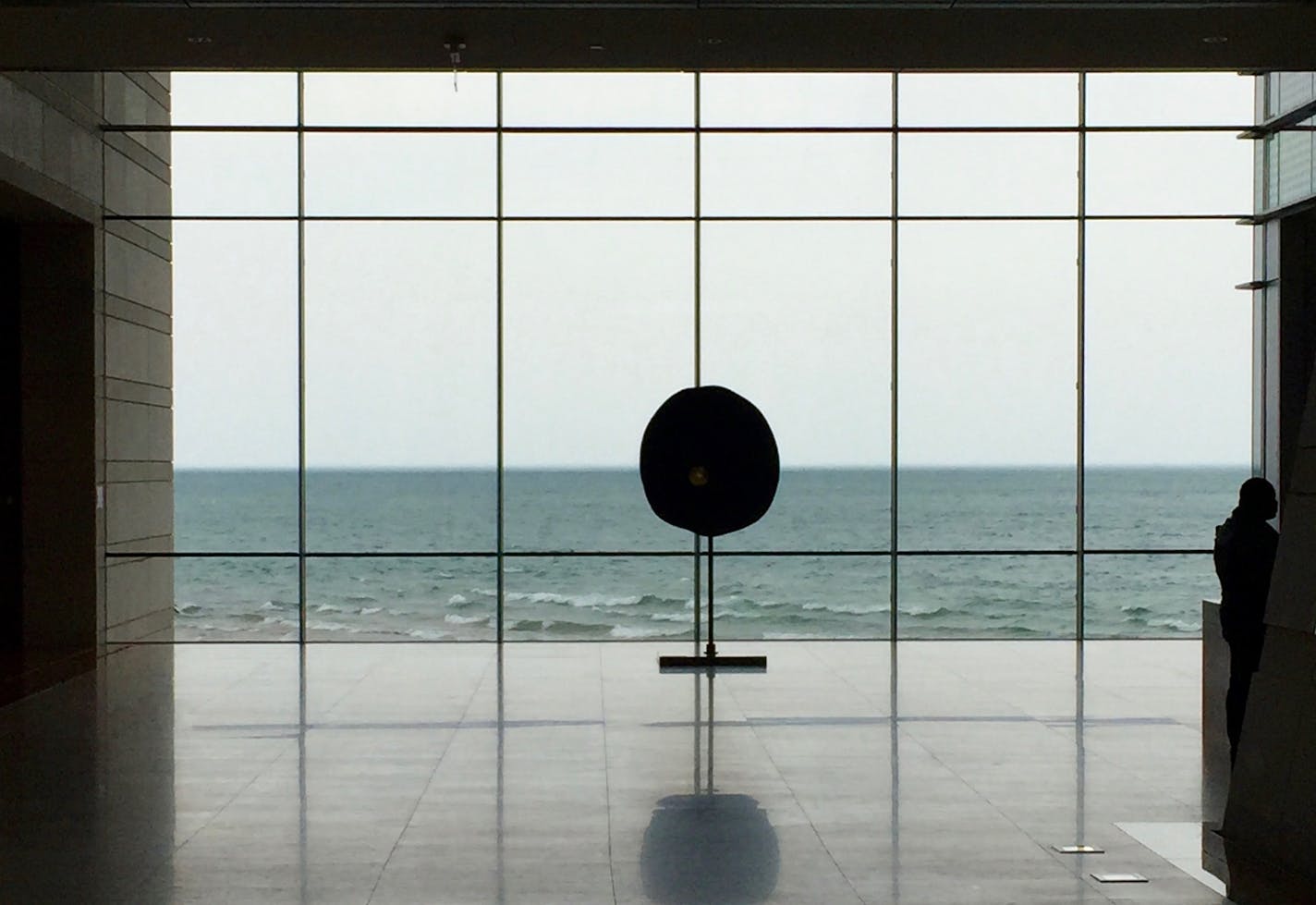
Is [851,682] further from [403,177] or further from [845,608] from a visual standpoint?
[403,177]

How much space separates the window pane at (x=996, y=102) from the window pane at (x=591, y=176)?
732cm

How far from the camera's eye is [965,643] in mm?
12891

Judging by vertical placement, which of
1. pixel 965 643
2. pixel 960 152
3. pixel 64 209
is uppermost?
pixel 960 152

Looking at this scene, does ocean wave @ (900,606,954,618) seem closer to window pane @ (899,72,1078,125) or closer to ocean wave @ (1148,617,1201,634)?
ocean wave @ (1148,617,1201,634)

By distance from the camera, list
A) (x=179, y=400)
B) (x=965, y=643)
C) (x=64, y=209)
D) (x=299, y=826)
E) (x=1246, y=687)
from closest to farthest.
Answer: (x=299, y=826) < (x=1246, y=687) < (x=64, y=209) < (x=965, y=643) < (x=179, y=400)

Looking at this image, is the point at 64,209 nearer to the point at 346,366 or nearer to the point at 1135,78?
the point at 346,366

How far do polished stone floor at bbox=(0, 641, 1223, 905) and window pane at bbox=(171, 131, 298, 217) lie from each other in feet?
119

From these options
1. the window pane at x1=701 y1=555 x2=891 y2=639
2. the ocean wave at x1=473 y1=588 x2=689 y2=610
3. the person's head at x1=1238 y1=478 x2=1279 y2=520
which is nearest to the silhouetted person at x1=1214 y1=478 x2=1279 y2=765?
the person's head at x1=1238 y1=478 x2=1279 y2=520

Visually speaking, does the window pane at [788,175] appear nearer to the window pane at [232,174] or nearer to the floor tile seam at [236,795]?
the window pane at [232,174]

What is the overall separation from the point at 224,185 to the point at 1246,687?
42445 mm

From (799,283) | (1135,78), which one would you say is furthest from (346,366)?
(1135,78)

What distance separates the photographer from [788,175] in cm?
4656

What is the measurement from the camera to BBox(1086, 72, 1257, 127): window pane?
46625 millimetres

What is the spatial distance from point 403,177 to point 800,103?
11.6 m
